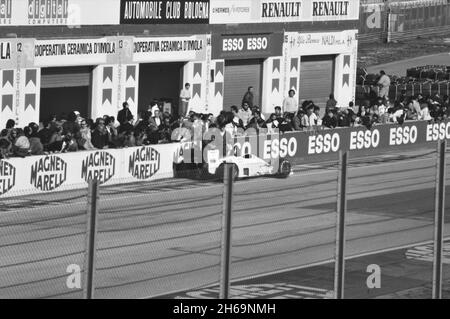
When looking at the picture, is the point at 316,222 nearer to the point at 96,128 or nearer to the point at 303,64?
the point at 96,128

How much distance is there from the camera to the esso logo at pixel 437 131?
3794 centimetres

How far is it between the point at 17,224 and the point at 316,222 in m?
4.31

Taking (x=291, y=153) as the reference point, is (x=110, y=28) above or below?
above

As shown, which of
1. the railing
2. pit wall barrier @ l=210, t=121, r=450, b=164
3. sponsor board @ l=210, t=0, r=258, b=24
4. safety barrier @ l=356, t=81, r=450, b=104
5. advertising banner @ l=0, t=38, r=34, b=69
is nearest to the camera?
the railing

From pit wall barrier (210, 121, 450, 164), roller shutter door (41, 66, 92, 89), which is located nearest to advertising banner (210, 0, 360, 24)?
roller shutter door (41, 66, 92, 89)

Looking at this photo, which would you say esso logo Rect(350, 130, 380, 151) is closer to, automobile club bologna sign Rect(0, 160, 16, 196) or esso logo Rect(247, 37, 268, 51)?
esso logo Rect(247, 37, 268, 51)

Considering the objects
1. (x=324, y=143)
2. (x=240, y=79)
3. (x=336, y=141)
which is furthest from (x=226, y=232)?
(x=240, y=79)

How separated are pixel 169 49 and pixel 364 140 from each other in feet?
21.4

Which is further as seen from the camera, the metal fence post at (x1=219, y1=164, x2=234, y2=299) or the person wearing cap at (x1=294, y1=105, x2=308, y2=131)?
the person wearing cap at (x1=294, y1=105, x2=308, y2=131)

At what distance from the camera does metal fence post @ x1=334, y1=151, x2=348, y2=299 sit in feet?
46.4

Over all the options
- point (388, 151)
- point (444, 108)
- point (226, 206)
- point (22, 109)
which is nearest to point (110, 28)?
point (22, 109)

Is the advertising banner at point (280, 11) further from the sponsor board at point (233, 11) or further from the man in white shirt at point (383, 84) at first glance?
the man in white shirt at point (383, 84)

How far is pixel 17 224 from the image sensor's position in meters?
11.9

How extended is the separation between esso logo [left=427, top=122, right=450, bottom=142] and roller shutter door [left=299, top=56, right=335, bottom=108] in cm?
673
